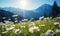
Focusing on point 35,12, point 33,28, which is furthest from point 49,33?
point 35,12

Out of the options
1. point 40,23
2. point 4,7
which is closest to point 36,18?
point 40,23

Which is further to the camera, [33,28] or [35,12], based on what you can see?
[35,12]

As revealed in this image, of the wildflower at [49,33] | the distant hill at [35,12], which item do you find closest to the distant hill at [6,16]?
the distant hill at [35,12]

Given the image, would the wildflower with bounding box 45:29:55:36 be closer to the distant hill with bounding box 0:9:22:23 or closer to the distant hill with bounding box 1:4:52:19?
the distant hill with bounding box 1:4:52:19

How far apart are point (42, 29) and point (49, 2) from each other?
0.56 meters

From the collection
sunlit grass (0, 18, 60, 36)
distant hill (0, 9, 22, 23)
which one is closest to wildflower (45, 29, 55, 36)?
sunlit grass (0, 18, 60, 36)

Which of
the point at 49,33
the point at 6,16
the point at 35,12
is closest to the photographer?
the point at 49,33

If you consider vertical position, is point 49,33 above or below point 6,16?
below

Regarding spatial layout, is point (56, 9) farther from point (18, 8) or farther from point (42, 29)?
point (18, 8)

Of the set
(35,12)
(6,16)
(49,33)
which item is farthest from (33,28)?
(6,16)

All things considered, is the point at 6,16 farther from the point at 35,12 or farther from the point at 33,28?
the point at 33,28

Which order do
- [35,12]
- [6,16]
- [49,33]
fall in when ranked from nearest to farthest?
[49,33] → [35,12] → [6,16]

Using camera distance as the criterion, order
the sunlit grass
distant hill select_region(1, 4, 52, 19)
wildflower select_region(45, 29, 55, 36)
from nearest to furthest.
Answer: wildflower select_region(45, 29, 55, 36) < the sunlit grass < distant hill select_region(1, 4, 52, 19)

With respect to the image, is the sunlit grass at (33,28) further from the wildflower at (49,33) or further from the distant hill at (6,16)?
the distant hill at (6,16)
